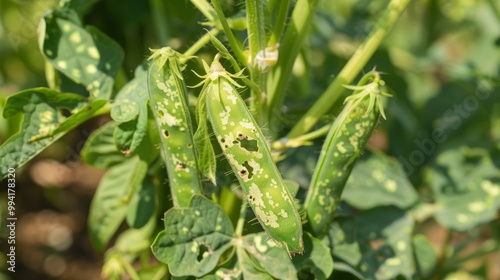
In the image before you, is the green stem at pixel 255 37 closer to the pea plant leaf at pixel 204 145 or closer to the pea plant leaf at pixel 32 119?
the pea plant leaf at pixel 204 145

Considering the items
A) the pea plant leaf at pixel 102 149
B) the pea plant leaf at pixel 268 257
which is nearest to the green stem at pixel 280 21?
the pea plant leaf at pixel 268 257

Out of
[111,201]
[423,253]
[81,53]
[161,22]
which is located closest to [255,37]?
[81,53]

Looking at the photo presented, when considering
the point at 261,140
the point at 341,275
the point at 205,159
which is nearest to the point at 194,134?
the point at 205,159

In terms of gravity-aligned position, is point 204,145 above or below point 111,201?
above

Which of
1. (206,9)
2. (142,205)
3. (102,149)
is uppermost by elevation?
(206,9)

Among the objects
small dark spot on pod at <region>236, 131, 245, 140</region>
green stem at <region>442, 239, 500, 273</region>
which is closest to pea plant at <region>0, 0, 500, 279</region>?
small dark spot on pod at <region>236, 131, 245, 140</region>

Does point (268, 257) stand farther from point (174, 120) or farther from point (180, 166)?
point (174, 120)

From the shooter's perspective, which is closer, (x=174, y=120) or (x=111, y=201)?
(x=174, y=120)

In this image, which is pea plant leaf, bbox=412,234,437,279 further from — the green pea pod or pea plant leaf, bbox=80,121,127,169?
pea plant leaf, bbox=80,121,127,169
